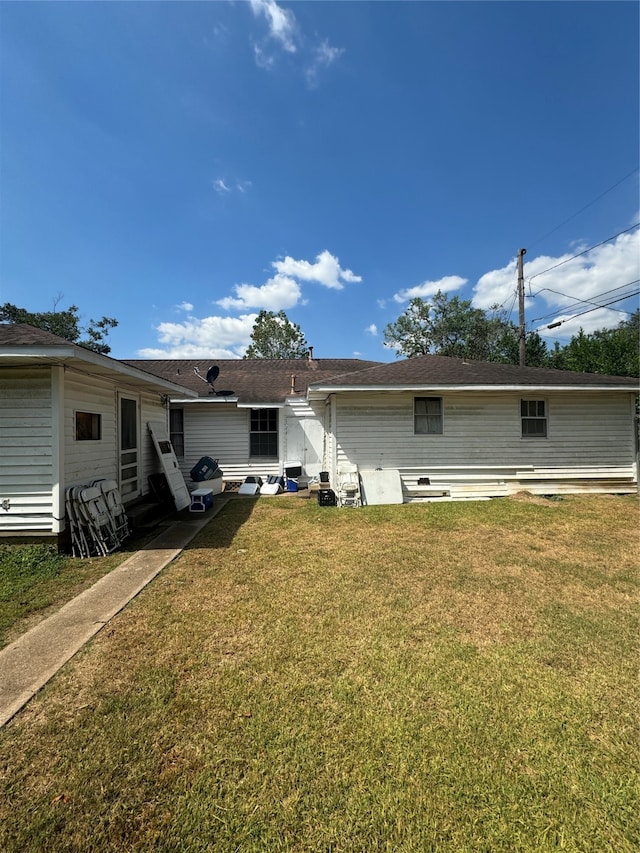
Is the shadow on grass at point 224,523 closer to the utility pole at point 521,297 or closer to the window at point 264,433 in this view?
the window at point 264,433

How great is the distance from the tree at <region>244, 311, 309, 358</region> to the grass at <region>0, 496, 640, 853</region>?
34926 millimetres

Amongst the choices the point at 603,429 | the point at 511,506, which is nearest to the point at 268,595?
the point at 511,506

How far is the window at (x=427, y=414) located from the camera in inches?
353

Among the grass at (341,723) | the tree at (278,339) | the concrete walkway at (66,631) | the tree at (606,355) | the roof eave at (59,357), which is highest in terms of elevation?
the tree at (278,339)

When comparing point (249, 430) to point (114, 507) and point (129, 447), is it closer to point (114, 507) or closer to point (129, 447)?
point (129, 447)

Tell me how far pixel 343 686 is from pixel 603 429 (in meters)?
10.1

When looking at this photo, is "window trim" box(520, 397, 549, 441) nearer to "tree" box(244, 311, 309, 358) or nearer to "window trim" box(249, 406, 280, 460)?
"window trim" box(249, 406, 280, 460)

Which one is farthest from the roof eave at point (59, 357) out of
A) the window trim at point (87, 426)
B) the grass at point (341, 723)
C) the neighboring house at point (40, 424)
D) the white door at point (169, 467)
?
the grass at point (341, 723)

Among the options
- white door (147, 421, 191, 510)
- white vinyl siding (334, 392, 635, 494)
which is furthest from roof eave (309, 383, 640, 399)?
white door (147, 421, 191, 510)

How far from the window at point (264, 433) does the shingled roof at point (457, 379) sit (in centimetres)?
289

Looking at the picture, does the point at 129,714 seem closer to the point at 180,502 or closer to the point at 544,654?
the point at 544,654

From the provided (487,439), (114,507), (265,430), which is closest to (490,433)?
(487,439)

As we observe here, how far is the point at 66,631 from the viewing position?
3.16 meters

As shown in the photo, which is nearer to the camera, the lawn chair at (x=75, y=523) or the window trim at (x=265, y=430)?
the lawn chair at (x=75, y=523)
